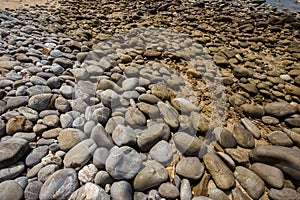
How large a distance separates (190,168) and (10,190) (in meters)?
1.37

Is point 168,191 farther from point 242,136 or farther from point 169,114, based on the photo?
point 242,136

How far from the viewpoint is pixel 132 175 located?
5.31 ft

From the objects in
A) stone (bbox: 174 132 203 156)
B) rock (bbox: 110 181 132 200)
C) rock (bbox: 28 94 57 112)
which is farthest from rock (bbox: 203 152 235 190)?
rock (bbox: 28 94 57 112)

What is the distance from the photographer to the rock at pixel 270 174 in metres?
A: 1.75

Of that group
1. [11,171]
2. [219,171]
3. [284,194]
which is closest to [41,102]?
[11,171]

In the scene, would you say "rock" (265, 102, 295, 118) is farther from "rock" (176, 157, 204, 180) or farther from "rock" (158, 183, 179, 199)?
"rock" (158, 183, 179, 199)

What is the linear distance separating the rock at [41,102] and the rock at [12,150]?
0.47 m

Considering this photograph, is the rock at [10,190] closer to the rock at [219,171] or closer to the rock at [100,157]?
the rock at [100,157]

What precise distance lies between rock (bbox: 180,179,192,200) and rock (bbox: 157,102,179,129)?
0.64 m

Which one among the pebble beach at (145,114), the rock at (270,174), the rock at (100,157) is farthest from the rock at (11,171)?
the rock at (270,174)

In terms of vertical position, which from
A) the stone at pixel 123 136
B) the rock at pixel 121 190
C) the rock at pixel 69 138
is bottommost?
the rock at pixel 121 190

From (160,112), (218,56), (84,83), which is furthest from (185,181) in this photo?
(218,56)

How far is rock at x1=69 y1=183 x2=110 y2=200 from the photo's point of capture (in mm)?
1431

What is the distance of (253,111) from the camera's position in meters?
2.66
